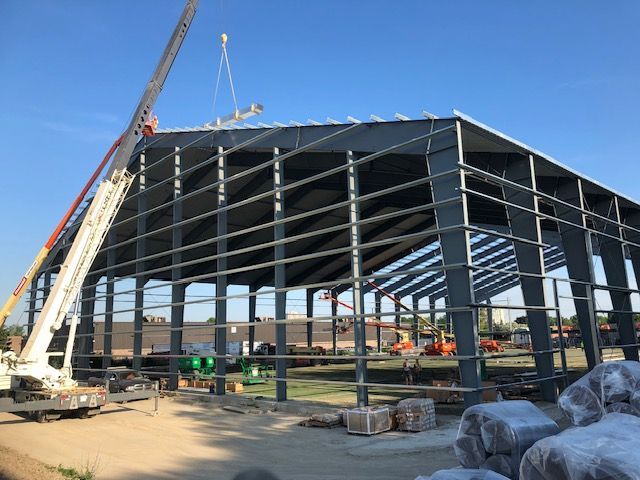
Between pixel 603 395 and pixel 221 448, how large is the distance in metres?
8.06

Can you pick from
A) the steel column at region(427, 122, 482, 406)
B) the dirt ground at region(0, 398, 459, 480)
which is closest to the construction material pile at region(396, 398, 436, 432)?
the dirt ground at region(0, 398, 459, 480)

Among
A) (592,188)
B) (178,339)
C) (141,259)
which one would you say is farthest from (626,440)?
(141,259)

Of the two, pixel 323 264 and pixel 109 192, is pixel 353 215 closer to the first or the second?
pixel 109 192

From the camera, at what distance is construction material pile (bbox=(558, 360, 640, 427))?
8352 millimetres

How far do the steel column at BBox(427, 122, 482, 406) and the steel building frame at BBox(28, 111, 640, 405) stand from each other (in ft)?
0.11

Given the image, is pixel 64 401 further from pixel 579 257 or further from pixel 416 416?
pixel 579 257

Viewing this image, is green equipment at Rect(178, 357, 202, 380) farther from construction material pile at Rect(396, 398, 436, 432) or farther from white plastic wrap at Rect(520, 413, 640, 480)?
white plastic wrap at Rect(520, 413, 640, 480)

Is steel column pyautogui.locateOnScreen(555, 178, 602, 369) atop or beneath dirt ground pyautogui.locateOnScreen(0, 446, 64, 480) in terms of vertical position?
atop

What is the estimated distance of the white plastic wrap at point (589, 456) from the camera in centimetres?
451

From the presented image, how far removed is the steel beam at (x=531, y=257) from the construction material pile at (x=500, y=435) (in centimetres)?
825

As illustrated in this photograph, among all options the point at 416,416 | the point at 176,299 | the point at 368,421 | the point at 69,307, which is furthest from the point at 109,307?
the point at 416,416

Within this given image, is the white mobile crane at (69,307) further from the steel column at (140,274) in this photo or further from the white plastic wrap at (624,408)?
the white plastic wrap at (624,408)

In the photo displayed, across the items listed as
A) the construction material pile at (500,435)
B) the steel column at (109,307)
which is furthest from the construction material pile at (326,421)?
the steel column at (109,307)

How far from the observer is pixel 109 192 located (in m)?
19.2
